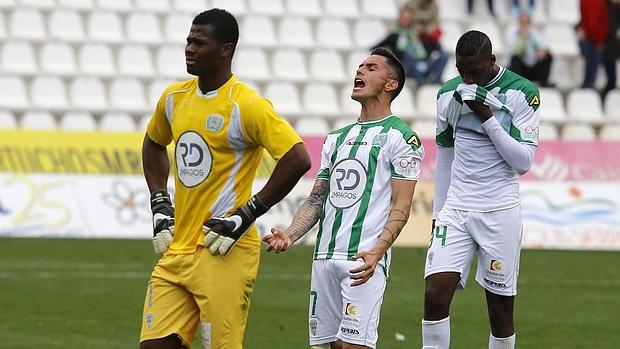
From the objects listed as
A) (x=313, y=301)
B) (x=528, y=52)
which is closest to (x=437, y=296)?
(x=313, y=301)

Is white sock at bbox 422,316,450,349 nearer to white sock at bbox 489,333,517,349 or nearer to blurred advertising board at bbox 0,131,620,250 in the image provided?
white sock at bbox 489,333,517,349

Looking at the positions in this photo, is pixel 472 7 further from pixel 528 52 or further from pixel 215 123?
pixel 215 123

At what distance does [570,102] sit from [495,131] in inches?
696

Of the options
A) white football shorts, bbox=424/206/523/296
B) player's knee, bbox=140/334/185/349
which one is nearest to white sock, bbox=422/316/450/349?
white football shorts, bbox=424/206/523/296

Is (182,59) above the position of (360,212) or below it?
below

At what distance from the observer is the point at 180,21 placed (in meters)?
24.6

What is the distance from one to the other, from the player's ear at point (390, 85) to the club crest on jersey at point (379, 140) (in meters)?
0.30

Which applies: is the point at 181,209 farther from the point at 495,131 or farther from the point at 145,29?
the point at 145,29

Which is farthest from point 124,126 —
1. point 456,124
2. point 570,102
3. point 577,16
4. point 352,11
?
point 456,124

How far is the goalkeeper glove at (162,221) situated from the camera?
702 cm

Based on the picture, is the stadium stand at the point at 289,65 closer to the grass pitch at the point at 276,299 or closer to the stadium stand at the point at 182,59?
the stadium stand at the point at 182,59

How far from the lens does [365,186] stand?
728cm

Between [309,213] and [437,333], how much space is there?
1379 millimetres

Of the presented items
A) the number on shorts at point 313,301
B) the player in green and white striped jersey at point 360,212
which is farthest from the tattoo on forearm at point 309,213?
the number on shorts at point 313,301
